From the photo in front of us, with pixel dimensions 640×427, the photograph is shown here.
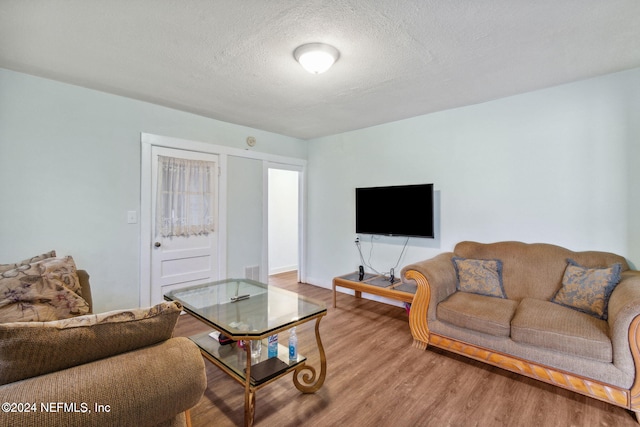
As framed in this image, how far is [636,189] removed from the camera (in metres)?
2.33

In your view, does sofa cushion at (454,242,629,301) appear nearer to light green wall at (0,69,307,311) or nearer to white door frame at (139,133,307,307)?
white door frame at (139,133,307,307)

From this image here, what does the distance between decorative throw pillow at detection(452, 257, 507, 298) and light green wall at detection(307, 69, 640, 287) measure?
42cm

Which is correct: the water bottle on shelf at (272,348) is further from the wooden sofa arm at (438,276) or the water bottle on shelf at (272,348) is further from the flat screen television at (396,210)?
the flat screen television at (396,210)

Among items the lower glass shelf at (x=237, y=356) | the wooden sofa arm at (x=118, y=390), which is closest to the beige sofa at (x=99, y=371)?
the wooden sofa arm at (x=118, y=390)

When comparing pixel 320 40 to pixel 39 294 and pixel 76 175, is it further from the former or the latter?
pixel 76 175

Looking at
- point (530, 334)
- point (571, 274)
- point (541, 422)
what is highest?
point (571, 274)

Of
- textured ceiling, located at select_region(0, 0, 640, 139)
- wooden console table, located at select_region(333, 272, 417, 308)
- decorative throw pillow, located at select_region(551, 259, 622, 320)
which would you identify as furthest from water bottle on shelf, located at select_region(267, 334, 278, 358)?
decorative throw pillow, located at select_region(551, 259, 622, 320)

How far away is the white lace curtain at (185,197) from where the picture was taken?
327cm

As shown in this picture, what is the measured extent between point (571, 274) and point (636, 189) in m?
0.89

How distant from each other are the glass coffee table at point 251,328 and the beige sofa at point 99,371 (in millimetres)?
562

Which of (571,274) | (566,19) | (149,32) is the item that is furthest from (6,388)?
(571,274)

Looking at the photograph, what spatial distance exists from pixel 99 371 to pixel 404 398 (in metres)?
1.80

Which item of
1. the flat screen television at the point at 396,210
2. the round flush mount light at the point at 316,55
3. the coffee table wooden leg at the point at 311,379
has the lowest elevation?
the coffee table wooden leg at the point at 311,379

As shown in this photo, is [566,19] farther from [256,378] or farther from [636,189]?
[256,378]
